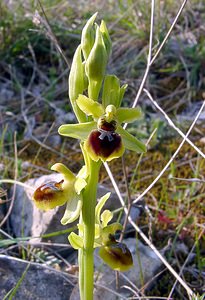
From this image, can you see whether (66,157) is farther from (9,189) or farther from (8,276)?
(8,276)

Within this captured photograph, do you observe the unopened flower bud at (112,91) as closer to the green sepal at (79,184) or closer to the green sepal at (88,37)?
the green sepal at (88,37)

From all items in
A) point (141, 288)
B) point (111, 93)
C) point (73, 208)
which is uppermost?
point (111, 93)

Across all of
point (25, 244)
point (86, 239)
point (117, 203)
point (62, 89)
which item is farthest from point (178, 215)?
point (62, 89)

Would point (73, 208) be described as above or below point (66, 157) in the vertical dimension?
above

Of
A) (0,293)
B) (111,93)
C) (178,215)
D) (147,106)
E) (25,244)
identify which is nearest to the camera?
(111,93)

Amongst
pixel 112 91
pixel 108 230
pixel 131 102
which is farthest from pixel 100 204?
pixel 131 102

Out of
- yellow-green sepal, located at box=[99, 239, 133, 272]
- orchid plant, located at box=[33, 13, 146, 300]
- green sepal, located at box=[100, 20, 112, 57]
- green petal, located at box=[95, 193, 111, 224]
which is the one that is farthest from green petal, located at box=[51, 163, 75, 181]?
green sepal, located at box=[100, 20, 112, 57]

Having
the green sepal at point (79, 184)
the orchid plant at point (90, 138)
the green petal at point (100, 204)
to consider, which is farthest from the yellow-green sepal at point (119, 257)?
the green sepal at point (79, 184)

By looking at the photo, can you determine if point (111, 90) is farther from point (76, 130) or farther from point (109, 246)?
point (109, 246)
